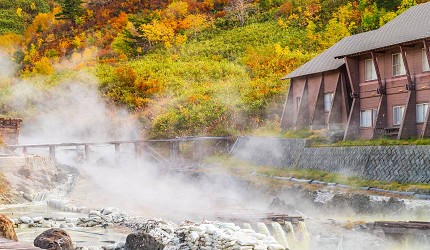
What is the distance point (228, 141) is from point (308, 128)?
720 cm

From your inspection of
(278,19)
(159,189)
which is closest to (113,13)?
(278,19)

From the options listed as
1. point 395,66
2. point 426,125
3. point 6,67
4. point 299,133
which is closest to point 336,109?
point 299,133

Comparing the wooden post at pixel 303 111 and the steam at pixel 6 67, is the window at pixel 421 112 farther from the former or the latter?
the steam at pixel 6 67

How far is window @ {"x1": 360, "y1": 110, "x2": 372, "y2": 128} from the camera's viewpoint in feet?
133

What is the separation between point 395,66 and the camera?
38.0 m

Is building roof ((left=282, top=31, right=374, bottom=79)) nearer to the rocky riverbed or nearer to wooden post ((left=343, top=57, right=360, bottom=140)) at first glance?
wooden post ((left=343, top=57, right=360, bottom=140))

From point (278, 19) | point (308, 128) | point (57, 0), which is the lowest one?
point (308, 128)

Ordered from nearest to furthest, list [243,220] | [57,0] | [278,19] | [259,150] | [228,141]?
[243,220], [259,150], [228,141], [278,19], [57,0]

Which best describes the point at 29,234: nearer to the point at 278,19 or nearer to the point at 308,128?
the point at 308,128

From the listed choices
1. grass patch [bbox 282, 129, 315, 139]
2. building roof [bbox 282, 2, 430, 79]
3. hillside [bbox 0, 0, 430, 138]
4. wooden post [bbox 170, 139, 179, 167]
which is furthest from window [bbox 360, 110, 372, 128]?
wooden post [bbox 170, 139, 179, 167]

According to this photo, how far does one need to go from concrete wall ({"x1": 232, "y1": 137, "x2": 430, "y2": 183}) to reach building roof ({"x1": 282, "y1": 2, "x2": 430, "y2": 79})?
213 inches

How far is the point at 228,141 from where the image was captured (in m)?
51.6

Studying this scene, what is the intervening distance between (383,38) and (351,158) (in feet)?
24.1

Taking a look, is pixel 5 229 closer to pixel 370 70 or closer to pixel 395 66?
pixel 395 66
